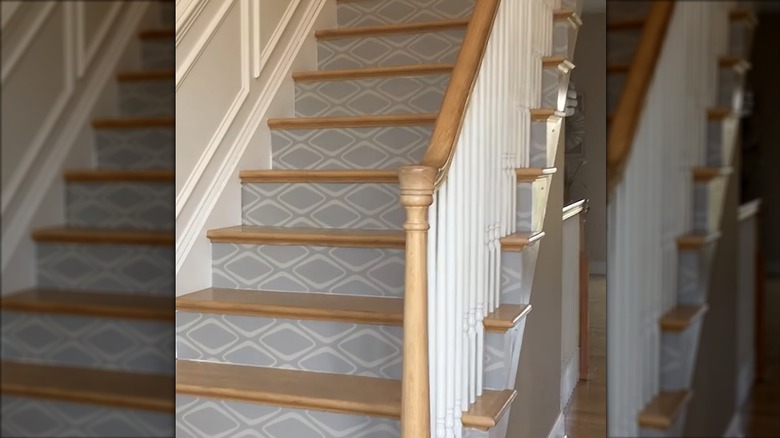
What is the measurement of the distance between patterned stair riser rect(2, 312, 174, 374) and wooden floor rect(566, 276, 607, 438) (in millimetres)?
1606

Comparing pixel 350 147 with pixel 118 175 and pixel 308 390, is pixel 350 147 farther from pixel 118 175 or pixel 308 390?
pixel 118 175

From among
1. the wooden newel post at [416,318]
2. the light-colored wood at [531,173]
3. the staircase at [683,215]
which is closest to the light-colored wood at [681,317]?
the staircase at [683,215]

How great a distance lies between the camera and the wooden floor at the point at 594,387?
1901 millimetres

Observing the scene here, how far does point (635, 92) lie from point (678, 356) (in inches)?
17.2

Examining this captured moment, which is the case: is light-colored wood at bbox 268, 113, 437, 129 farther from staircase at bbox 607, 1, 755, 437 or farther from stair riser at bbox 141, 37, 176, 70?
stair riser at bbox 141, 37, 176, 70

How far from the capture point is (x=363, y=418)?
5.60 feet

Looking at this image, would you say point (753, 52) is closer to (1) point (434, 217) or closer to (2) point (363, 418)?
(1) point (434, 217)

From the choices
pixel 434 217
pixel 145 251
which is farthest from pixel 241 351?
pixel 145 251

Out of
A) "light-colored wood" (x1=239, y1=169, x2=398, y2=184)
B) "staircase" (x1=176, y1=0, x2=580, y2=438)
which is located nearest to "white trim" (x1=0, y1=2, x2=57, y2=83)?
"staircase" (x1=176, y1=0, x2=580, y2=438)

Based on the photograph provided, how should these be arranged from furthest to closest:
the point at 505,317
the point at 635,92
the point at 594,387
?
the point at 594,387, the point at 505,317, the point at 635,92

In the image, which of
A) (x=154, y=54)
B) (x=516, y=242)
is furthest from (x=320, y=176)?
(x=154, y=54)

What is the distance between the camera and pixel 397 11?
2.46 meters

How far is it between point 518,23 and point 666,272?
98cm

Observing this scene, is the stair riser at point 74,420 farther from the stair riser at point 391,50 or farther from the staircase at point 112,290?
the stair riser at point 391,50
